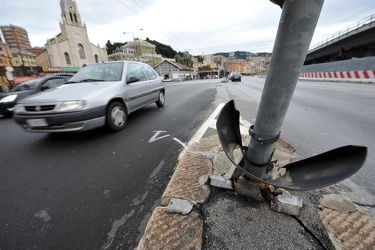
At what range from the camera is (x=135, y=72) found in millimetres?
4844

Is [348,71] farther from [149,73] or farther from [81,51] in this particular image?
[81,51]

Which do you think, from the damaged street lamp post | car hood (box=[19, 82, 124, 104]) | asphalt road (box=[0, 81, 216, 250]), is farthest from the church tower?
the damaged street lamp post

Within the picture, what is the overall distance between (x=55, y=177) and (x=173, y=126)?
2.48 metres

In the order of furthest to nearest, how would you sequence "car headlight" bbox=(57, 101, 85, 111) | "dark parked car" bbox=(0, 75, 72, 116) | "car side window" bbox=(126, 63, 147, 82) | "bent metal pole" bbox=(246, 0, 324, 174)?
"dark parked car" bbox=(0, 75, 72, 116) → "car side window" bbox=(126, 63, 147, 82) → "car headlight" bbox=(57, 101, 85, 111) → "bent metal pole" bbox=(246, 0, 324, 174)

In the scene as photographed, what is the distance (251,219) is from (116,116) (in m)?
3.41

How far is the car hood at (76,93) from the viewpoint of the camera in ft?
9.99

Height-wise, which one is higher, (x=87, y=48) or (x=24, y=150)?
(x=87, y=48)

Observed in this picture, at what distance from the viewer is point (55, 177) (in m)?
2.25

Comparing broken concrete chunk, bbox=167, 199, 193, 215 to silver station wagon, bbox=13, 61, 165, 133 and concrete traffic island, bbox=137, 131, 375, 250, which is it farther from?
silver station wagon, bbox=13, 61, 165, 133

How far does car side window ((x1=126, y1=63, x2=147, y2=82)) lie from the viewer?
4445 mm

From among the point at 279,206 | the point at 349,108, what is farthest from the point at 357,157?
the point at 349,108

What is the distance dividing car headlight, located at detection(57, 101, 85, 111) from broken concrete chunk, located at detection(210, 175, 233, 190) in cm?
272

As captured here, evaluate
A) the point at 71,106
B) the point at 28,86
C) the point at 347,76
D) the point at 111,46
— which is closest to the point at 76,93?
the point at 71,106

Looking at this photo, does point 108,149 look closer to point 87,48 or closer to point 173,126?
point 173,126
